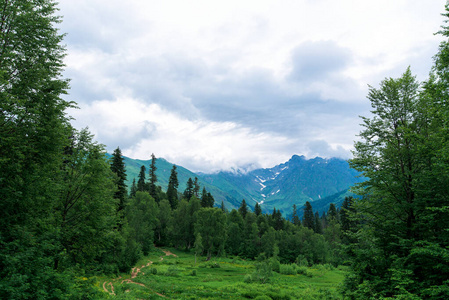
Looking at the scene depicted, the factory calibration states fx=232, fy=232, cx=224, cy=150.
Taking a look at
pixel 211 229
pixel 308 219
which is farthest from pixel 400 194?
pixel 308 219

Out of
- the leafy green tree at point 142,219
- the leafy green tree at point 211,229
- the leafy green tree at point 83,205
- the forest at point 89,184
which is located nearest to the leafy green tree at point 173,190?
the leafy green tree at point 142,219

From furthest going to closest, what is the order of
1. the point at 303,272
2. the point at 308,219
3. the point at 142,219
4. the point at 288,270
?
the point at 308,219 → the point at 142,219 → the point at 303,272 → the point at 288,270

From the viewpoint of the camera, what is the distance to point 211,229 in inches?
2539

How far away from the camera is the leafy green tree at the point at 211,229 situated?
6425cm

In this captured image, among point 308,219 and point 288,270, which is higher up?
point 308,219

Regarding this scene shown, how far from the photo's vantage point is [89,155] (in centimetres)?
2197

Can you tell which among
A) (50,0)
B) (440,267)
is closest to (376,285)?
(440,267)

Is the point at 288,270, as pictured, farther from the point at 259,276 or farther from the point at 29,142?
the point at 29,142

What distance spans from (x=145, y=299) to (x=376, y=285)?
817 inches

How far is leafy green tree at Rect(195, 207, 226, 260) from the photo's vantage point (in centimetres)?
6425

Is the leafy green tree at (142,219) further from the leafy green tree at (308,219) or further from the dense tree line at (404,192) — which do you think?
the leafy green tree at (308,219)

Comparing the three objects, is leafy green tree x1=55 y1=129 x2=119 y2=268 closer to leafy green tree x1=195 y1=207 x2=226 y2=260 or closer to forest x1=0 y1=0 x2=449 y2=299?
forest x1=0 y1=0 x2=449 y2=299

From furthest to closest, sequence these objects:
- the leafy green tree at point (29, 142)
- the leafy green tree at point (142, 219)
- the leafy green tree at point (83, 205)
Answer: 1. the leafy green tree at point (142, 219)
2. the leafy green tree at point (83, 205)
3. the leafy green tree at point (29, 142)

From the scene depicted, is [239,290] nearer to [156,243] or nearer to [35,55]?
[35,55]
